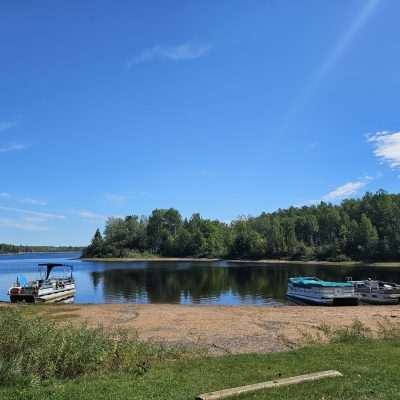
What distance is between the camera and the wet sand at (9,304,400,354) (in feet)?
52.2

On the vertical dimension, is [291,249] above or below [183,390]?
above

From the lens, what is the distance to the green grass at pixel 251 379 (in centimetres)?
812

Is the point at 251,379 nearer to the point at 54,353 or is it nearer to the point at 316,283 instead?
the point at 54,353

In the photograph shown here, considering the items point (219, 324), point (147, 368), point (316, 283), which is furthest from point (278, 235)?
point (147, 368)

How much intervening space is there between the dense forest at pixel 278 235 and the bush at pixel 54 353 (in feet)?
372

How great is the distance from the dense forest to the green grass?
110464mm

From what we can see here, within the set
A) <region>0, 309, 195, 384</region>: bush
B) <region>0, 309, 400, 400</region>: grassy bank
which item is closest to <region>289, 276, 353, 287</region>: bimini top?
<region>0, 309, 400, 400</region>: grassy bank

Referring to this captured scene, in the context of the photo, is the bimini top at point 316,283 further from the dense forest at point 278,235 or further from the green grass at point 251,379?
the dense forest at point 278,235

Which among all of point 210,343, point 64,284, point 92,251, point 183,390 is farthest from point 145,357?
point 92,251

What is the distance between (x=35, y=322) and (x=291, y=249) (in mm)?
133129

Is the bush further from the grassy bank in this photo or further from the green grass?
the green grass

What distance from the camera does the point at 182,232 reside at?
182 meters

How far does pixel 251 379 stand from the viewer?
9.54 meters

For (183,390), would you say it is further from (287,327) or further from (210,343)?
(287,327)
